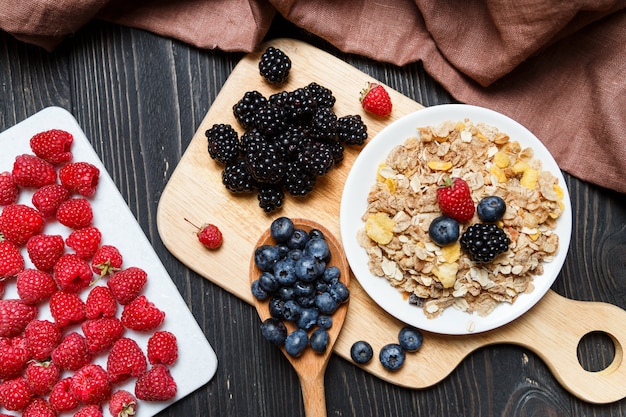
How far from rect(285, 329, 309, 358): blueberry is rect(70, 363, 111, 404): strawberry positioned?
0.49m

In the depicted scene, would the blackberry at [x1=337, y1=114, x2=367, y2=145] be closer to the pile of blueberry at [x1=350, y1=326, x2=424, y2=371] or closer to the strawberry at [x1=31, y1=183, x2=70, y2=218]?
the pile of blueberry at [x1=350, y1=326, x2=424, y2=371]

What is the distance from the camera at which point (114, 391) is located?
61.1 inches

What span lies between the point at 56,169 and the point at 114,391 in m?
0.61

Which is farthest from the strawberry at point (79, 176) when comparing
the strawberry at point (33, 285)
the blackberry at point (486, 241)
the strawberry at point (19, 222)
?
the blackberry at point (486, 241)

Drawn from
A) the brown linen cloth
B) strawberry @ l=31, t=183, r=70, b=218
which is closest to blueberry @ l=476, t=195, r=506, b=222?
the brown linen cloth

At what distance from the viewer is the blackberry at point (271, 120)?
1.43m

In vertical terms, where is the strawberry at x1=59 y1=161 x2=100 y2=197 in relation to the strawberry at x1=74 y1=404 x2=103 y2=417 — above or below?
above

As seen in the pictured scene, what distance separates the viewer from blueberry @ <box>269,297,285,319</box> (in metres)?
1.42

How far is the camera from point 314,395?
1.48 metres

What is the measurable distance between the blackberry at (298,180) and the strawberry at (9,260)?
2.38 feet

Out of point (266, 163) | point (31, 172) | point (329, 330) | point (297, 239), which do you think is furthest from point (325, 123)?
point (31, 172)

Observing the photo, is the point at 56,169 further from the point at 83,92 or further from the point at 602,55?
the point at 602,55

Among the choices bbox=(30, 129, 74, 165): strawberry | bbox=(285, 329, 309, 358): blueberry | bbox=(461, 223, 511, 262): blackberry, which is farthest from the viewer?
bbox=(30, 129, 74, 165): strawberry

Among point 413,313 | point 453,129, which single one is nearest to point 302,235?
point 413,313
